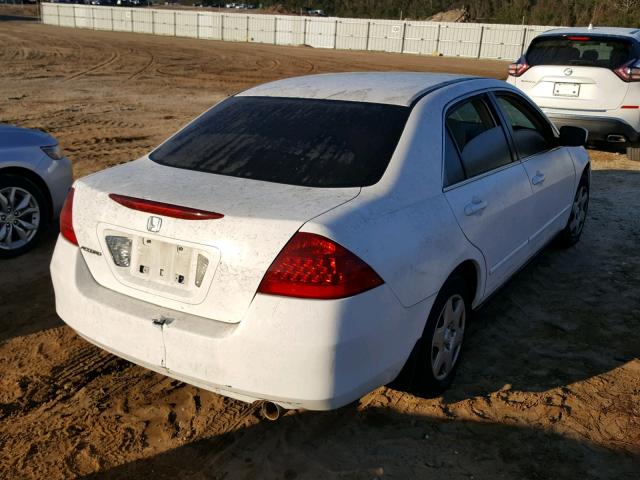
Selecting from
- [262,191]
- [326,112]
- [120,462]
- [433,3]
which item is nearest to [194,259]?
[262,191]

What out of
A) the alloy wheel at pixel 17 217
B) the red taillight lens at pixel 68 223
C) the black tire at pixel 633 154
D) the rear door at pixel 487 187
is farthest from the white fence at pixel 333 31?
the red taillight lens at pixel 68 223

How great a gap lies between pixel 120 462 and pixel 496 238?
2286 millimetres

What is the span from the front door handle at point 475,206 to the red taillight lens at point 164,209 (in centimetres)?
134

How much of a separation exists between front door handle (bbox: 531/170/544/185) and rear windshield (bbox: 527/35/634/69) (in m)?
5.32

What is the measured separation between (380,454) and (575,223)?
11.5ft

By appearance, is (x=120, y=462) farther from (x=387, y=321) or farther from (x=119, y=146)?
(x=119, y=146)

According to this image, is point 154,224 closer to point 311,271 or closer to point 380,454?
point 311,271

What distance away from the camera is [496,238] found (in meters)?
3.58

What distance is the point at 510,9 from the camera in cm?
6550

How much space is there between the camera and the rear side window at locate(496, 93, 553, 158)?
4129 mm

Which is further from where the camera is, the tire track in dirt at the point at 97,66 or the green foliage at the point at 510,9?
the green foliage at the point at 510,9

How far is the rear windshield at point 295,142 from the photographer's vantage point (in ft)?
9.71

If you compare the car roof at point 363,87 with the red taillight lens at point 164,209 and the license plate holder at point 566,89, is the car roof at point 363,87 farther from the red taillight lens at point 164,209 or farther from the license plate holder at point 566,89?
the license plate holder at point 566,89

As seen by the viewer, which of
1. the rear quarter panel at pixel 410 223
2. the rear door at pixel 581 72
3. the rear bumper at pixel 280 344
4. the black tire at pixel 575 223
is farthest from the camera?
the rear door at pixel 581 72
